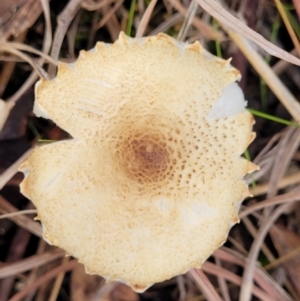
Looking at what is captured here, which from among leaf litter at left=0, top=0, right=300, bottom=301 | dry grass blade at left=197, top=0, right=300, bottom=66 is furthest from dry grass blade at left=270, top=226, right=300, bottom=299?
dry grass blade at left=197, top=0, right=300, bottom=66

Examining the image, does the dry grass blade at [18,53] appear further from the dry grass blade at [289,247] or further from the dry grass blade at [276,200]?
the dry grass blade at [289,247]

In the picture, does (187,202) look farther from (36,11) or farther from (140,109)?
(36,11)

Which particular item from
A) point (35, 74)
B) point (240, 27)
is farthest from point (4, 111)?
point (240, 27)

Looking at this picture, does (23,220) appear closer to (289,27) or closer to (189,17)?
(189,17)

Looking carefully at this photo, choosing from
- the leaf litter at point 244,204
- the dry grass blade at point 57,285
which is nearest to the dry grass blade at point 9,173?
the leaf litter at point 244,204

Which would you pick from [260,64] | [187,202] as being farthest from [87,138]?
[260,64]

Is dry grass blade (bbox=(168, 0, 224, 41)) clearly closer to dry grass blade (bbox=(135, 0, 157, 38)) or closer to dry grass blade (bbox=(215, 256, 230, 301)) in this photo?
dry grass blade (bbox=(135, 0, 157, 38))
